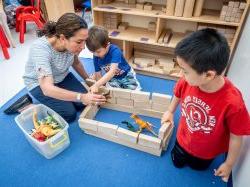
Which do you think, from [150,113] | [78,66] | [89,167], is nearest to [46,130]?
[89,167]

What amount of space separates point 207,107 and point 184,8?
3.63 feet

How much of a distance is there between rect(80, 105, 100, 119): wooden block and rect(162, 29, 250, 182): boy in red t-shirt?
58 cm

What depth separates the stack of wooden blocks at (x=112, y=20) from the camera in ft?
7.05

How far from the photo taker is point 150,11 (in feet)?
6.19

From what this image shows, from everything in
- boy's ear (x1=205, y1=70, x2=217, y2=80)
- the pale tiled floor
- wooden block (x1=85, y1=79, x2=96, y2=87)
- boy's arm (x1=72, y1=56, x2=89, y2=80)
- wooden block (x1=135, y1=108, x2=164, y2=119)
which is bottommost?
the pale tiled floor

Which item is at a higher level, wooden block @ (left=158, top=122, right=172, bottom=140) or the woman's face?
the woman's face

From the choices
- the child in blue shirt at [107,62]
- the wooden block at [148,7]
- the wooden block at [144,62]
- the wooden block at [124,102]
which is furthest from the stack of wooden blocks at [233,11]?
the wooden block at [124,102]

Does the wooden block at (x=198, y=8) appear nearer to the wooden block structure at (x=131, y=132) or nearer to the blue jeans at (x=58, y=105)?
the wooden block structure at (x=131, y=132)

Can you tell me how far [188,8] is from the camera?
1.69m

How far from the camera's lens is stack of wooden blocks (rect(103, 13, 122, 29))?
215 cm

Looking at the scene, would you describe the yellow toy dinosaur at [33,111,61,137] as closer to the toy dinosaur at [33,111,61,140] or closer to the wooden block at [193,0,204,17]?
the toy dinosaur at [33,111,61,140]

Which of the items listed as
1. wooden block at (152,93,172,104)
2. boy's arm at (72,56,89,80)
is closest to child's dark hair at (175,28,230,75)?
wooden block at (152,93,172,104)

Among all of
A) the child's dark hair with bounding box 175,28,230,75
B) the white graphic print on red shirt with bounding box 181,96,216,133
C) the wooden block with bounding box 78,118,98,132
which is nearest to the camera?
the child's dark hair with bounding box 175,28,230,75

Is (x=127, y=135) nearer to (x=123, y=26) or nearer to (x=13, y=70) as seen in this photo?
(x=123, y=26)
